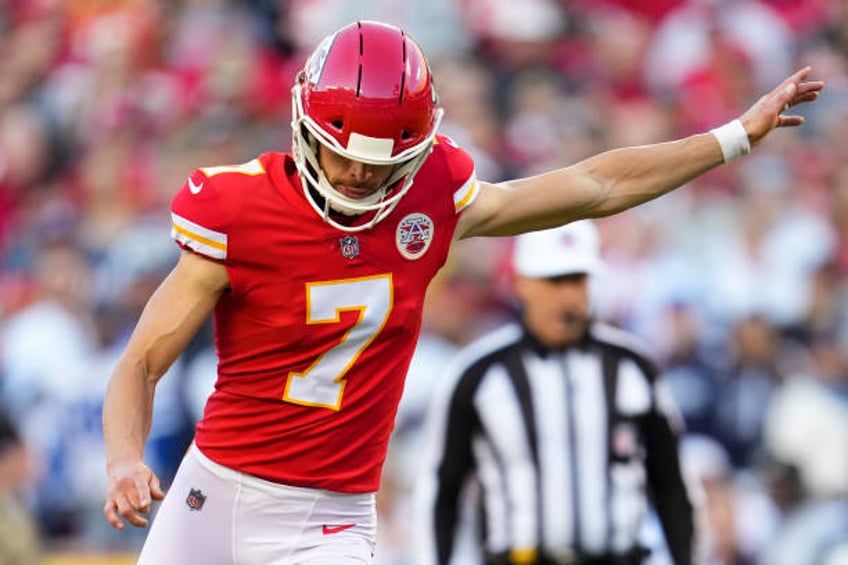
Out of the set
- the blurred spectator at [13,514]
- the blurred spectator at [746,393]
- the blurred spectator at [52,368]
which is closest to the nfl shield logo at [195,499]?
the blurred spectator at [13,514]

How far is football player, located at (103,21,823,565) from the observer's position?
13.2 ft

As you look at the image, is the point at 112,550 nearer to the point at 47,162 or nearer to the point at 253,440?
the point at 47,162

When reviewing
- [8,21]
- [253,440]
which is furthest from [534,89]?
[253,440]

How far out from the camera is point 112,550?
8633 mm

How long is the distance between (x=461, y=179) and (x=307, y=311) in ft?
1.66

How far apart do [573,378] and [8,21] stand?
26.0ft

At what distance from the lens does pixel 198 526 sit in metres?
4.25

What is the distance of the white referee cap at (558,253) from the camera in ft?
18.8

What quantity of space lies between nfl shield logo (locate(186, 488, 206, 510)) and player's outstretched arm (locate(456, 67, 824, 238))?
87cm

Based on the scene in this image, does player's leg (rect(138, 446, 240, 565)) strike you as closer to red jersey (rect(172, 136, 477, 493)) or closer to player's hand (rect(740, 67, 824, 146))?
red jersey (rect(172, 136, 477, 493))

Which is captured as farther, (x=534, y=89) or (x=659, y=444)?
(x=534, y=89)

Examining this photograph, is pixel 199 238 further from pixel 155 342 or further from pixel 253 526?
pixel 253 526

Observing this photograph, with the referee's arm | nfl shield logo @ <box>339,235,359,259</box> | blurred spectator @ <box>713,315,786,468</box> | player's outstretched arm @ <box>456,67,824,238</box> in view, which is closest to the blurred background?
blurred spectator @ <box>713,315,786,468</box>

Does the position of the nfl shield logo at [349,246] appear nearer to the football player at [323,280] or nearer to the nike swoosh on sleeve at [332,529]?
the football player at [323,280]
